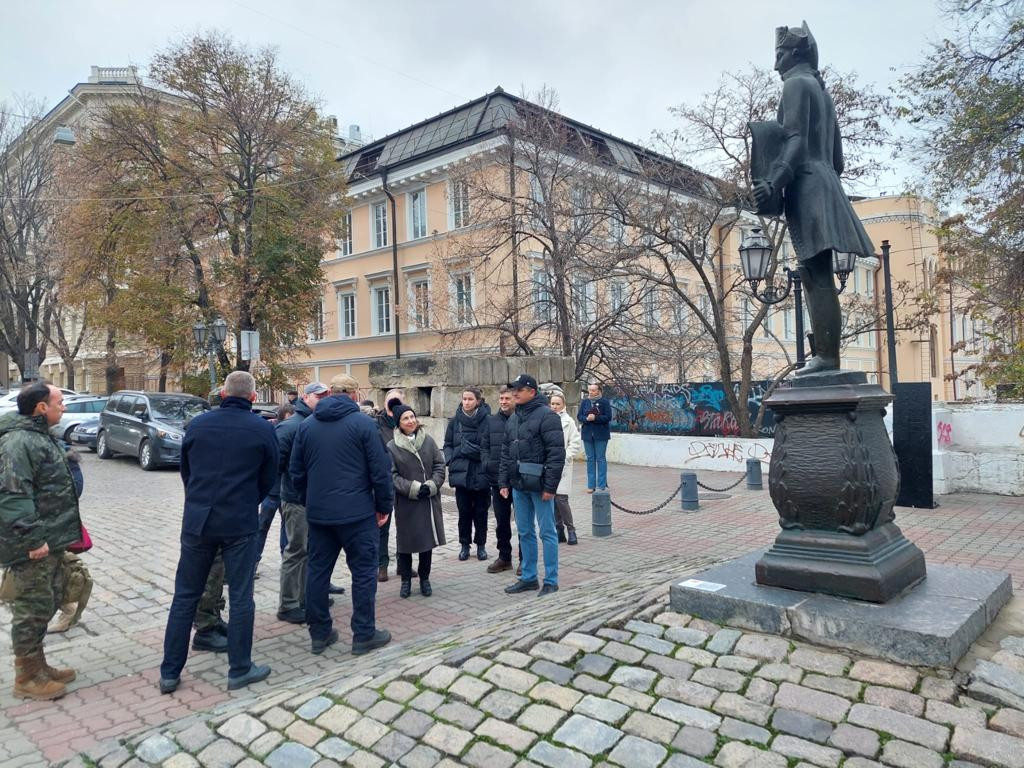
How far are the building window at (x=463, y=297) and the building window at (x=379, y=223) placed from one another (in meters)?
8.21

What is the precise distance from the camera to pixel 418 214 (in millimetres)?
30469

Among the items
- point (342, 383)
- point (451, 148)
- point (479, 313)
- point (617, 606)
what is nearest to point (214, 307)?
point (479, 313)

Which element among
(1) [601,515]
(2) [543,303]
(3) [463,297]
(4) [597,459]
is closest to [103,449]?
(3) [463,297]

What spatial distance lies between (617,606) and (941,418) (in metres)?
9.06

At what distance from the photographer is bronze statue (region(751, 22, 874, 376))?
188 inches

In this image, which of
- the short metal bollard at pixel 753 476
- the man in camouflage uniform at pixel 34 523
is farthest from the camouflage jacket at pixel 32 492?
the short metal bollard at pixel 753 476

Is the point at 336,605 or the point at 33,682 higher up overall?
the point at 33,682

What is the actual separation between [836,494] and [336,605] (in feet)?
13.7

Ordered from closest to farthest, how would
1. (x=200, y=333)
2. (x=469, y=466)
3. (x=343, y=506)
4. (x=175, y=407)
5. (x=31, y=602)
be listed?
1. (x=31, y=602)
2. (x=343, y=506)
3. (x=469, y=466)
4. (x=175, y=407)
5. (x=200, y=333)

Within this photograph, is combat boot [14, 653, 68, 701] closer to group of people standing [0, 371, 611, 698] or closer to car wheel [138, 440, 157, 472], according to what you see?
group of people standing [0, 371, 611, 698]

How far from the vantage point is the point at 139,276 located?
22.2 metres

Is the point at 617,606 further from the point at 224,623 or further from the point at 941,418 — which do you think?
the point at 941,418

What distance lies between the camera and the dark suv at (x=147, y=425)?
55.3 ft

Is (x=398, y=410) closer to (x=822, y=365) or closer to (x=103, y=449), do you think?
(x=822, y=365)
